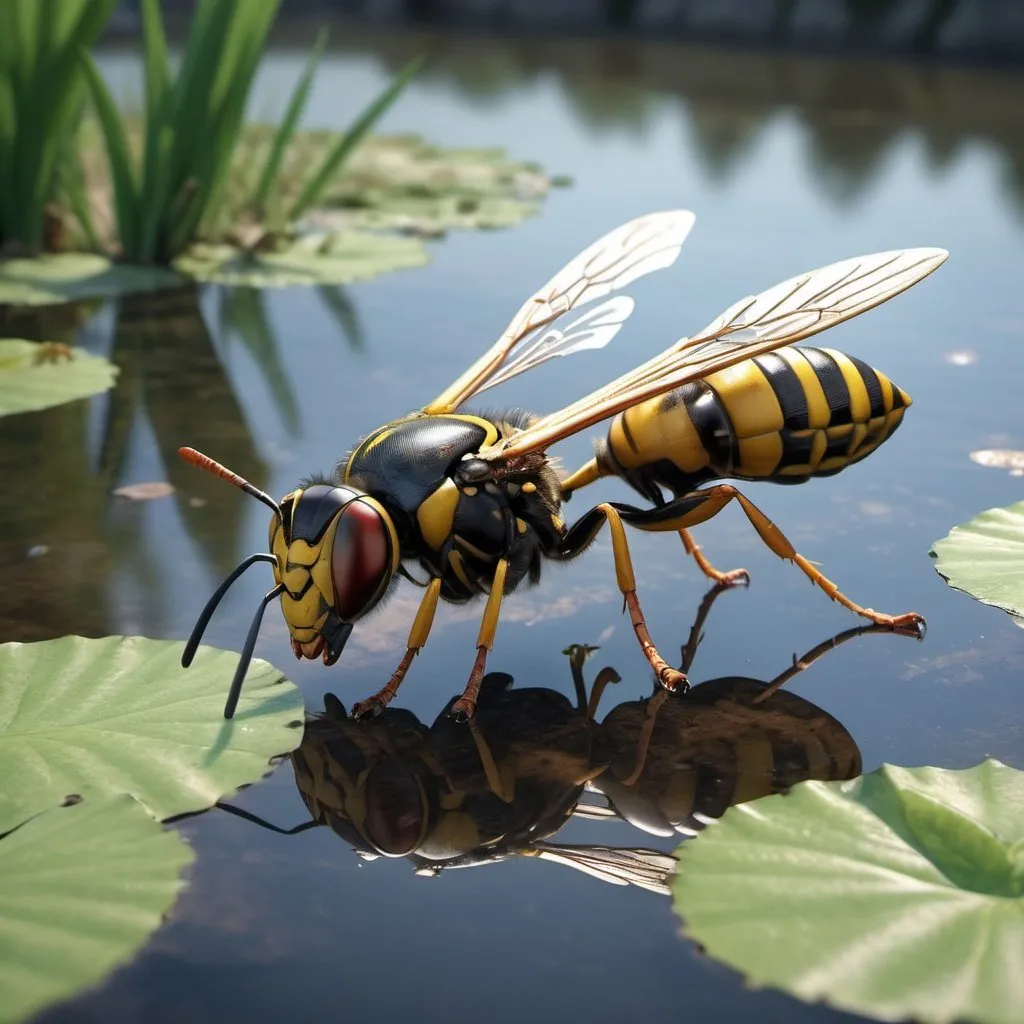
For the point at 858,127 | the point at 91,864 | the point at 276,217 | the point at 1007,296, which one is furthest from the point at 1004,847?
the point at 858,127

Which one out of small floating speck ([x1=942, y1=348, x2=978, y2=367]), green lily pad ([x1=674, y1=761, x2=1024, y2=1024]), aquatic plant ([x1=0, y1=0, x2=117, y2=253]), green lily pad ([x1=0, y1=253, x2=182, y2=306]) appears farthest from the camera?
green lily pad ([x1=0, y1=253, x2=182, y2=306])

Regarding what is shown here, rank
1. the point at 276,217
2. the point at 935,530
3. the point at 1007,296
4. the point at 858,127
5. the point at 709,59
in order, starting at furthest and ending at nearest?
1. the point at 709,59
2. the point at 858,127
3. the point at 276,217
4. the point at 1007,296
5. the point at 935,530

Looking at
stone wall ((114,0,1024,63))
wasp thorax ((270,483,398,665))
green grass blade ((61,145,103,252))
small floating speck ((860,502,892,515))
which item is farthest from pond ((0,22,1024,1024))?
stone wall ((114,0,1024,63))

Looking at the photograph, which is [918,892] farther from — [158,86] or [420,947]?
[158,86]

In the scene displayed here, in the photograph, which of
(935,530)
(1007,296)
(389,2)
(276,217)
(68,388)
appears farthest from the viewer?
(389,2)

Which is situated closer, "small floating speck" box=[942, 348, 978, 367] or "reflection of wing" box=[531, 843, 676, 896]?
"reflection of wing" box=[531, 843, 676, 896]

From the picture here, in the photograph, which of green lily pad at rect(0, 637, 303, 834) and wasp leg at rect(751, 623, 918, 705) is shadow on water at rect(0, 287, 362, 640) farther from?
wasp leg at rect(751, 623, 918, 705)

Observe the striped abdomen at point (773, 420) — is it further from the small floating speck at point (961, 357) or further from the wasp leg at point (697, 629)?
the small floating speck at point (961, 357)
